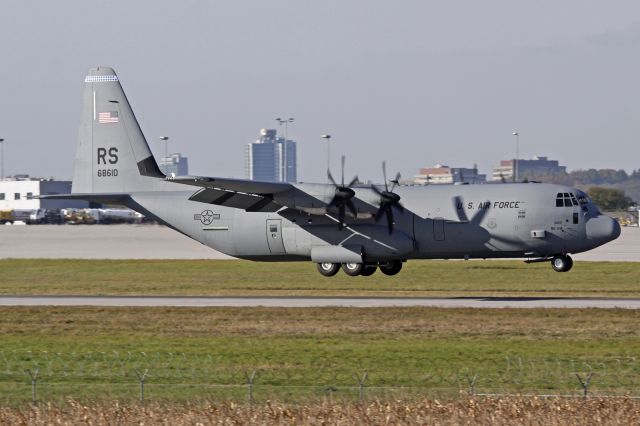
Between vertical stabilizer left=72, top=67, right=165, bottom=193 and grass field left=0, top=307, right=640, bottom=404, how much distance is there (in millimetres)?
11300

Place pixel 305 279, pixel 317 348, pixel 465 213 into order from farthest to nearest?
1. pixel 305 279
2. pixel 465 213
3. pixel 317 348

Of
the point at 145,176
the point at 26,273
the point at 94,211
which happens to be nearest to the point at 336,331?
the point at 145,176

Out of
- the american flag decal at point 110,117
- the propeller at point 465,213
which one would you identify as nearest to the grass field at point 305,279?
the propeller at point 465,213

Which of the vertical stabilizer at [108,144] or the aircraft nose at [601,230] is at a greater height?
the vertical stabilizer at [108,144]

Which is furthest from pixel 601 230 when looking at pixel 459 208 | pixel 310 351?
pixel 310 351

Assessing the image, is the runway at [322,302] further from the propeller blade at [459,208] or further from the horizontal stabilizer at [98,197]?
the horizontal stabilizer at [98,197]

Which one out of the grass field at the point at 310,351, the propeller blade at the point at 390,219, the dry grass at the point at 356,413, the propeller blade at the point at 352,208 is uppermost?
the propeller blade at the point at 352,208

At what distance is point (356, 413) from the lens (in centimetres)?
1684

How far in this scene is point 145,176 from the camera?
48.0 meters

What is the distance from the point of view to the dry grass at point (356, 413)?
16406 mm

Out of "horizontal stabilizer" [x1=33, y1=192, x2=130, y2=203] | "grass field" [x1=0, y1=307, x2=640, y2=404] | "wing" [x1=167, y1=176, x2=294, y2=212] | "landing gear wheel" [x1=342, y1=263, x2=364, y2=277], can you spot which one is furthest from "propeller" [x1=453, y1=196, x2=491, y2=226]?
"horizontal stabilizer" [x1=33, y1=192, x2=130, y2=203]

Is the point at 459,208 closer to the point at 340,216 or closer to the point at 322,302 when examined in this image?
the point at 340,216

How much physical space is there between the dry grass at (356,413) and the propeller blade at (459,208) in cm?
2498

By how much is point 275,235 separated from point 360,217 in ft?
13.1
